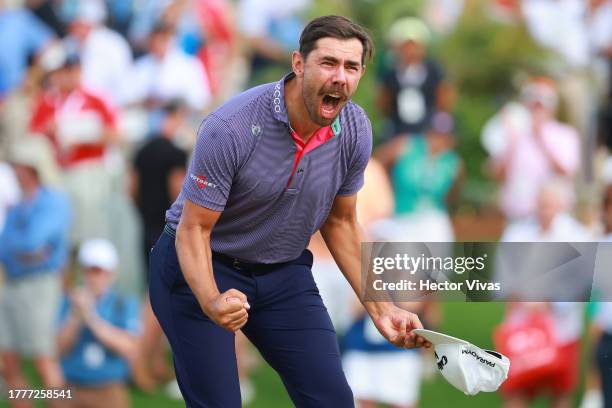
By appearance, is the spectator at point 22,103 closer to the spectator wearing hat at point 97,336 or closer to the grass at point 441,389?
the grass at point 441,389

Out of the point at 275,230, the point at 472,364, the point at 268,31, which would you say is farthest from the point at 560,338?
the point at 268,31

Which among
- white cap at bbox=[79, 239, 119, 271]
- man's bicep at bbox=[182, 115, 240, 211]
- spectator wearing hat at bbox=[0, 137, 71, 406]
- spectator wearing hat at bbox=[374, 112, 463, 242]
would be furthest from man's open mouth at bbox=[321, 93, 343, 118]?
spectator wearing hat at bbox=[374, 112, 463, 242]

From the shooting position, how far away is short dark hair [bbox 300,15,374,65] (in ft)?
14.8

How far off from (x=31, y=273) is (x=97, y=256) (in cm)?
64

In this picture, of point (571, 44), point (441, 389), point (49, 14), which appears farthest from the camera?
point (571, 44)

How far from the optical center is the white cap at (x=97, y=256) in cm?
834

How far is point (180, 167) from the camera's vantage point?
920cm

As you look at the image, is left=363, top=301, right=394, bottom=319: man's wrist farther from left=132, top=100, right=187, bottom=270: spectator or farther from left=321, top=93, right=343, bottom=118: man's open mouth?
left=132, top=100, right=187, bottom=270: spectator

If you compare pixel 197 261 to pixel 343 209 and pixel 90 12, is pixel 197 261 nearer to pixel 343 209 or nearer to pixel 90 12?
pixel 343 209

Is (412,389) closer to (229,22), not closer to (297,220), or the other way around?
(297,220)

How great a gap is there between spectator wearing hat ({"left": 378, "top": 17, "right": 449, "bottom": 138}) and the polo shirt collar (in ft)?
18.2

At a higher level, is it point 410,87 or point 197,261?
point 410,87

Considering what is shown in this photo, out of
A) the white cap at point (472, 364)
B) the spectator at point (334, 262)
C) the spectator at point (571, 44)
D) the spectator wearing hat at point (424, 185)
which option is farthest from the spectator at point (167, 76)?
the white cap at point (472, 364)
